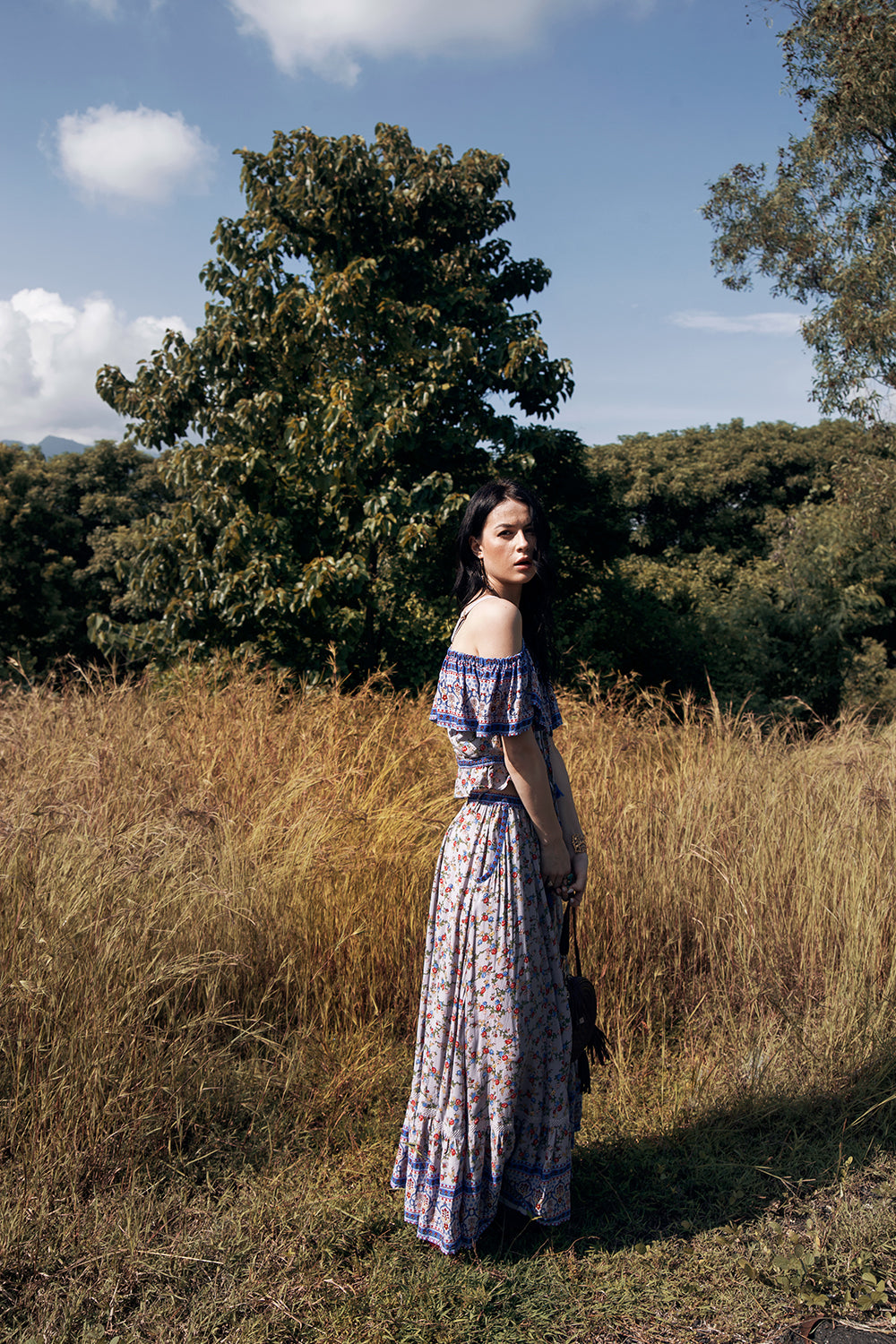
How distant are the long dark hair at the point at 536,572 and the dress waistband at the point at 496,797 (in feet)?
1.18

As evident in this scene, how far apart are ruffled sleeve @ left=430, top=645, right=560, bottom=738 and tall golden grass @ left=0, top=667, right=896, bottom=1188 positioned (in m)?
1.18

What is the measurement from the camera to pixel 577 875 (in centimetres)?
228

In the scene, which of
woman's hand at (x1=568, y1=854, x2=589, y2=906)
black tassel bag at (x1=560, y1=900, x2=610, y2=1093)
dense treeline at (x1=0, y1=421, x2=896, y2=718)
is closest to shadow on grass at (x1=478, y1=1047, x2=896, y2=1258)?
black tassel bag at (x1=560, y1=900, x2=610, y2=1093)

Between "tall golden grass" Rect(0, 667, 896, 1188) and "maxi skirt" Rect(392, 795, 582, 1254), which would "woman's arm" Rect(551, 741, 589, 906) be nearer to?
"maxi skirt" Rect(392, 795, 582, 1254)

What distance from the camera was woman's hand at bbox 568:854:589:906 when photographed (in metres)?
2.26

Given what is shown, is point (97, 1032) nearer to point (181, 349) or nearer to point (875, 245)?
point (181, 349)

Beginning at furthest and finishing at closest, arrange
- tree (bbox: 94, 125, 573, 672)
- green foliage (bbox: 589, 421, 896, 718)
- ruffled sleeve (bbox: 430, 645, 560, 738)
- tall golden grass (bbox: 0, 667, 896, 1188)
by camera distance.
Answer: green foliage (bbox: 589, 421, 896, 718)
tree (bbox: 94, 125, 573, 672)
tall golden grass (bbox: 0, 667, 896, 1188)
ruffled sleeve (bbox: 430, 645, 560, 738)

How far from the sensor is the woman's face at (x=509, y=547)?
219 cm

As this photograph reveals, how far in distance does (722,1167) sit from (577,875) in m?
1.08

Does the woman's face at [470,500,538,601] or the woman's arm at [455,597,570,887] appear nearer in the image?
Answer: the woman's arm at [455,597,570,887]

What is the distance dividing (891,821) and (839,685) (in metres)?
10.5

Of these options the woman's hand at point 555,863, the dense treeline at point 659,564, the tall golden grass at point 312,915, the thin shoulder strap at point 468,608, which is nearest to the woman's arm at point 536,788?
the woman's hand at point 555,863

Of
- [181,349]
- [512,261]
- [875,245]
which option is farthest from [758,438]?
[181,349]

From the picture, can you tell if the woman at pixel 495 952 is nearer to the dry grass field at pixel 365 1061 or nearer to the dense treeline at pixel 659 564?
the dry grass field at pixel 365 1061
